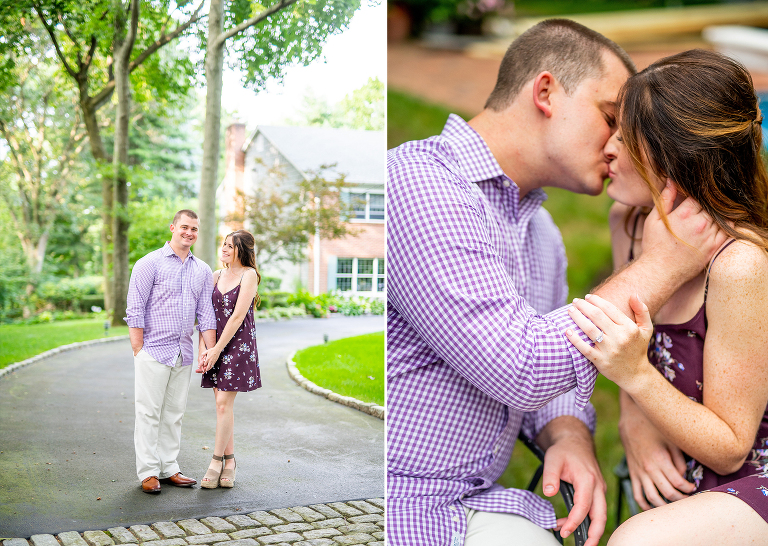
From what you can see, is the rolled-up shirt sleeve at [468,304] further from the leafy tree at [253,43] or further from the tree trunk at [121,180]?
the tree trunk at [121,180]

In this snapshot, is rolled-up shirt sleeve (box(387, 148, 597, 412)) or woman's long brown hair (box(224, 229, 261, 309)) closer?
rolled-up shirt sleeve (box(387, 148, 597, 412))

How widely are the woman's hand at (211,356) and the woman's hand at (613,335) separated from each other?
0.88 metres

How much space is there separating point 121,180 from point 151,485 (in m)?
0.77

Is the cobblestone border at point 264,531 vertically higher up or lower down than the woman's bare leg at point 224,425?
lower down

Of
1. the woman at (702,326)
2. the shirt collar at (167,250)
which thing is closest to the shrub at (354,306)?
the shirt collar at (167,250)

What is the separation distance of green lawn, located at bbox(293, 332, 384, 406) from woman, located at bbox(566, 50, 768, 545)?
538 millimetres

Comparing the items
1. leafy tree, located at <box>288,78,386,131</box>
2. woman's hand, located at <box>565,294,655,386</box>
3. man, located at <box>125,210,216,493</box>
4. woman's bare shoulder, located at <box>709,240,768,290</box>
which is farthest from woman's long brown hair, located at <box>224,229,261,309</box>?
woman's bare shoulder, located at <box>709,240,768,290</box>

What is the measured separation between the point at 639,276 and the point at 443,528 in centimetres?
80

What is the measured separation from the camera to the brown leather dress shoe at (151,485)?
1688mm

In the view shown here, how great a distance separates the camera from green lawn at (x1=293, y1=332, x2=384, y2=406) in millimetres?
1830

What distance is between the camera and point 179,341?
A: 1736 mm

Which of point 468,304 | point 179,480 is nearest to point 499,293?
point 468,304

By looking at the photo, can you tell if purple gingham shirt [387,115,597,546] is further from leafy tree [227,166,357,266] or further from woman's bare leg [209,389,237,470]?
woman's bare leg [209,389,237,470]

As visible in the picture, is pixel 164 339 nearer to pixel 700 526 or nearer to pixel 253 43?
pixel 253 43
